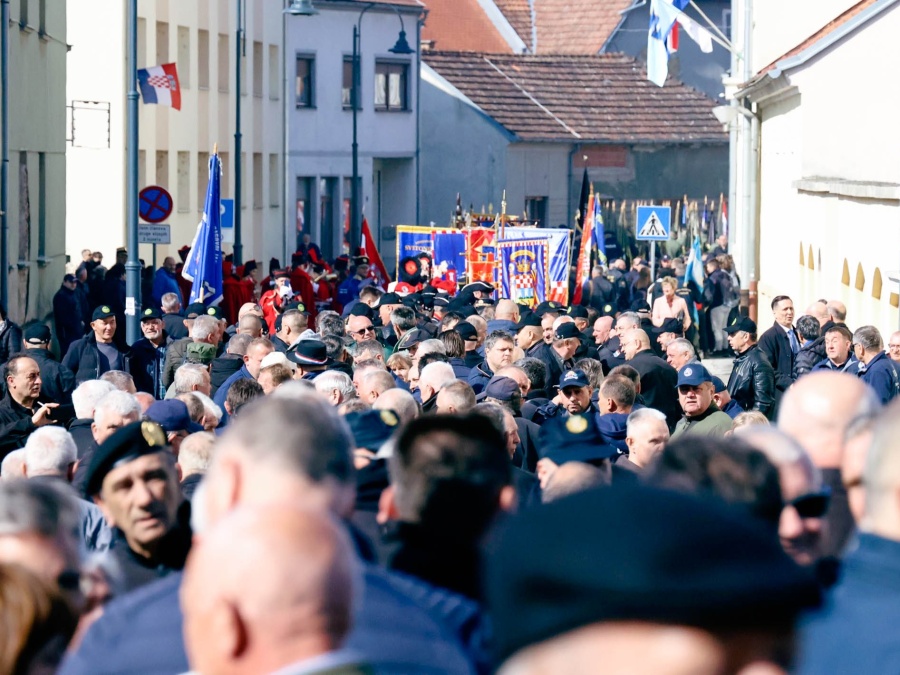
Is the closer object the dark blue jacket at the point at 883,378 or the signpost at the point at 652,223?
the dark blue jacket at the point at 883,378

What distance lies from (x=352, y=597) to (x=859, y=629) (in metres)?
0.95

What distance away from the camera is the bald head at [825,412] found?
5.01m

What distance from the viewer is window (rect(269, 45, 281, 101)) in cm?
4809

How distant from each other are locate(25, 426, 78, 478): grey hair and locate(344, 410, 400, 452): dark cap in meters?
2.12

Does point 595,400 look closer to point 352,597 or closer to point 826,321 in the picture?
point 826,321

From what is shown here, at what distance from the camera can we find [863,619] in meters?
3.25

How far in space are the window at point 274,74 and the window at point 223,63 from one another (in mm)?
4369

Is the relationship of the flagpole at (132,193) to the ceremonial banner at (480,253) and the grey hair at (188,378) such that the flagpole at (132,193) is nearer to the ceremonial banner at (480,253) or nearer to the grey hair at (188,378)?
the ceremonial banner at (480,253)

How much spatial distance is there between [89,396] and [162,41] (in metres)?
30.5

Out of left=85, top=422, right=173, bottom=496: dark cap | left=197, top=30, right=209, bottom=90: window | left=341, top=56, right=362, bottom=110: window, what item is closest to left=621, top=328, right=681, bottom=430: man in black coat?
left=85, top=422, right=173, bottom=496: dark cap

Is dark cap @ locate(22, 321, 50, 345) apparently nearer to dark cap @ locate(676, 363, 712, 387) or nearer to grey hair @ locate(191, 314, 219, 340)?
grey hair @ locate(191, 314, 219, 340)

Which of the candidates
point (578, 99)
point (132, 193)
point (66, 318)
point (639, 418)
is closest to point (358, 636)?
point (639, 418)

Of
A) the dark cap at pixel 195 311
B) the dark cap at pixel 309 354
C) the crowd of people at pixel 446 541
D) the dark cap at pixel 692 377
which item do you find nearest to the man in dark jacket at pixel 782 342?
the dark cap at pixel 195 311

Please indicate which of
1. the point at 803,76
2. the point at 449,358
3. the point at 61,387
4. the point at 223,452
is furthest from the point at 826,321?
the point at 223,452
